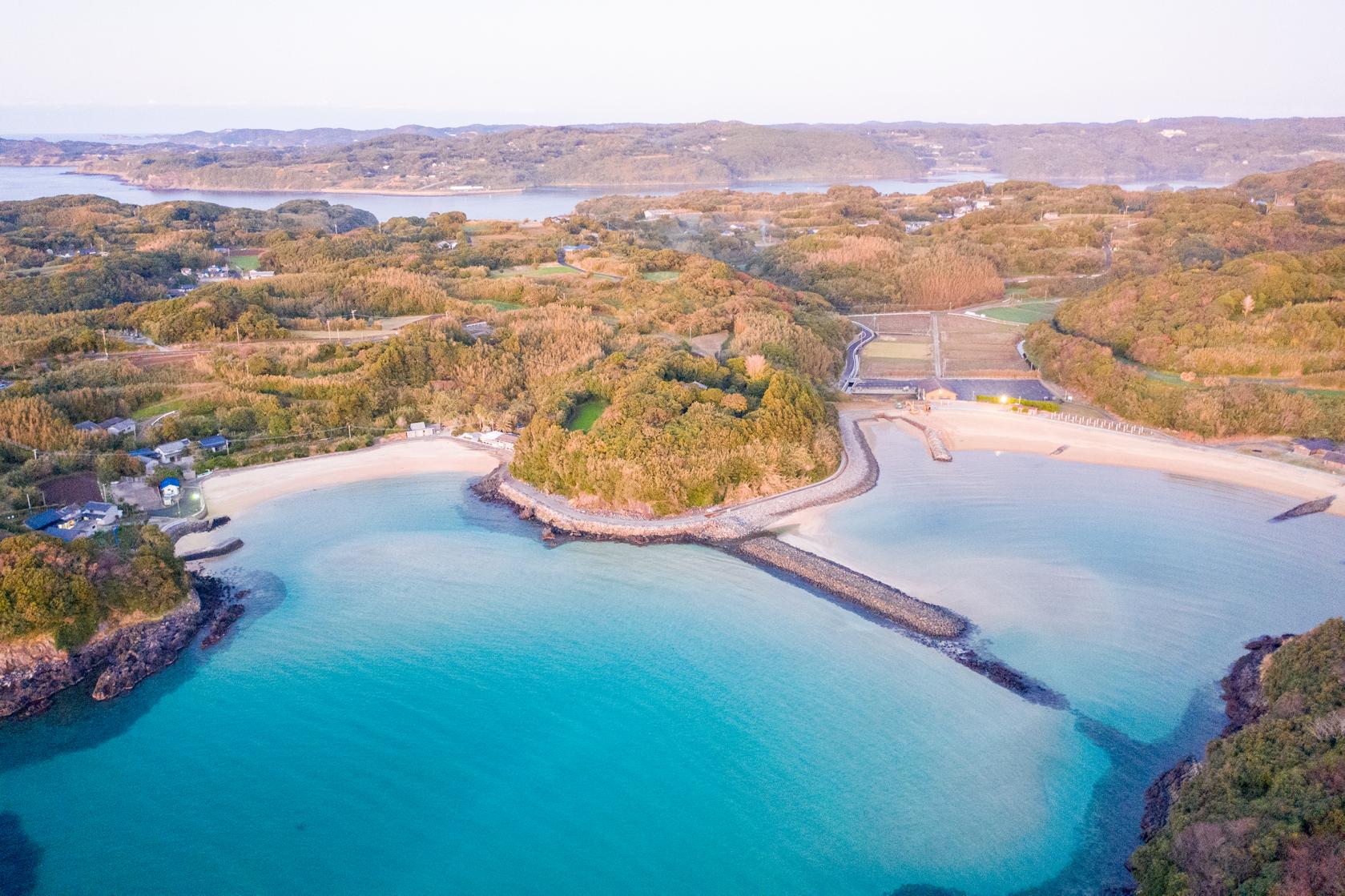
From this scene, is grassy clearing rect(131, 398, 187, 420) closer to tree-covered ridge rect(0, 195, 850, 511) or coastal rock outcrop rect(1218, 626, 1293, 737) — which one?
tree-covered ridge rect(0, 195, 850, 511)

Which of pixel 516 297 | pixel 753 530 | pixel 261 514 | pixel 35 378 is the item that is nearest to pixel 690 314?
pixel 516 297

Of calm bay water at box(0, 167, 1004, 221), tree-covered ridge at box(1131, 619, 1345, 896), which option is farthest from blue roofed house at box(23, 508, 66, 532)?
calm bay water at box(0, 167, 1004, 221)

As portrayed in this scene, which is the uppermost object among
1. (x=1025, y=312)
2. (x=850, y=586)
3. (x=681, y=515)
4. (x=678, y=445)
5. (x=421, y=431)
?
(x=1025, y=312)

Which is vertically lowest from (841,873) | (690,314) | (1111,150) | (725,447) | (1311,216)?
(841,873)

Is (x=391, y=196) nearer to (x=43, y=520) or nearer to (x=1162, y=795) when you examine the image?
(x=43, y=520)

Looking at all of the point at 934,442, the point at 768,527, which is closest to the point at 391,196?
the point at 934,442

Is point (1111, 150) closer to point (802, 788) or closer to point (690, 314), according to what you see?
point (690, 314)

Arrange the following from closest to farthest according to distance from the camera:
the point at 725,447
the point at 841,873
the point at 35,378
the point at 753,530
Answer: the point at 841,873 < the point at 753,530 < the point at 725,447 < the point at 35,378
